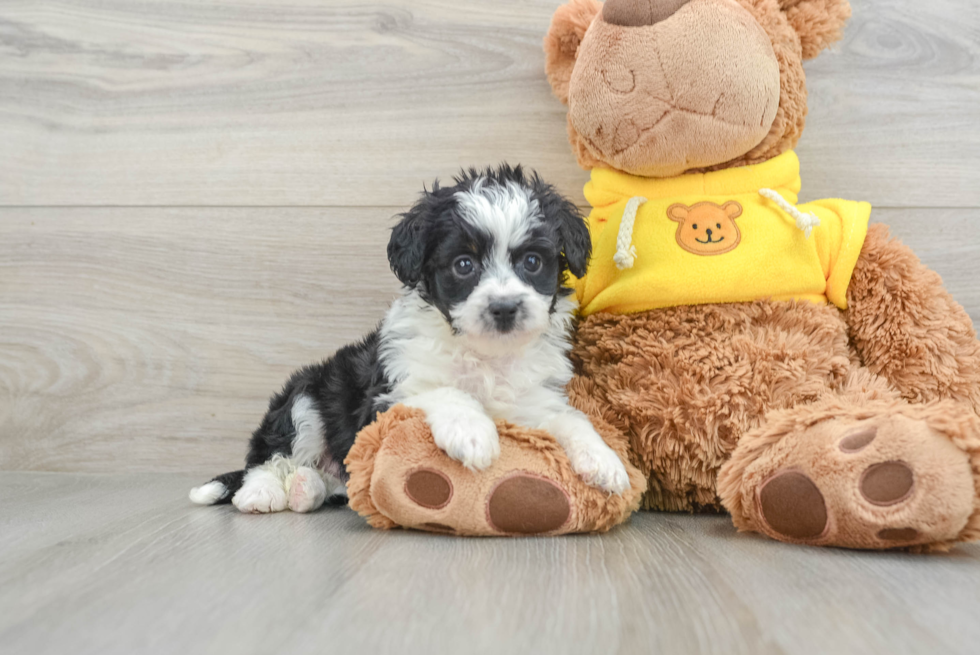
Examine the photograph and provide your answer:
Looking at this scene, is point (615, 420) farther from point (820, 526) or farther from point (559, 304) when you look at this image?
point (820, 526)

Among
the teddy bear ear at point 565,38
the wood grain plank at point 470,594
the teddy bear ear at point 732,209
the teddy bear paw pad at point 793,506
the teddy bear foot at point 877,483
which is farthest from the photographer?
the teddy bear ear at point 565,38

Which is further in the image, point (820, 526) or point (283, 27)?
point (283, 27)

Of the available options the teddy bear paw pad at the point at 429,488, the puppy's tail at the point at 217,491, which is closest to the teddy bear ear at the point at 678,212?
the teddy bear paw pad at the point at 429,488

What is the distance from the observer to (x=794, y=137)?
1686 millimetres

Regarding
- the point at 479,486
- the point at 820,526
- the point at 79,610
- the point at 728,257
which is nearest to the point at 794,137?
the point at 728,257

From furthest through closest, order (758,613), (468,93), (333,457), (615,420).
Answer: (468,93) < (333,457) < (615,420) < (758,613)

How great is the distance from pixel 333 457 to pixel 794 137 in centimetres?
137

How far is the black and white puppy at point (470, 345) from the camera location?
138cm

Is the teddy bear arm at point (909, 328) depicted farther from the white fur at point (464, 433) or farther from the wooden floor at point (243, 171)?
the white fur at point (464, 433)

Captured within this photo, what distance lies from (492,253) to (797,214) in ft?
2.24

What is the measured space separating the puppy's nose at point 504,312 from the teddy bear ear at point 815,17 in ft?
3.20

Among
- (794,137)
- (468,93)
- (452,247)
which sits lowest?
(452,247)

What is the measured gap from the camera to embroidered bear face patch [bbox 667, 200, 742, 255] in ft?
5.17

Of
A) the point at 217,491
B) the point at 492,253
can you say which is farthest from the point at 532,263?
the point at 217,491
